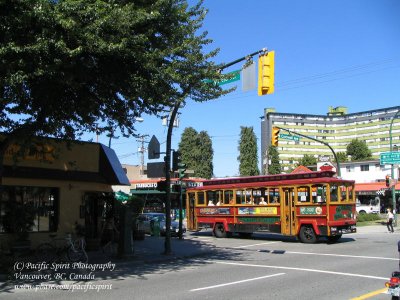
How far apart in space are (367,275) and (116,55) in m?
8.26

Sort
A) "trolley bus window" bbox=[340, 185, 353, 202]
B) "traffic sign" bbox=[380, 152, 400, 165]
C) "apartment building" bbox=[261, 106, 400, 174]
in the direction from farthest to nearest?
"apartment building" bbox=[261, 106, 400, 174]
"traffic sign" bbox=[380, 152, 400, 165]
"trolley bus window" bbox=[340, 185, 353, 202]

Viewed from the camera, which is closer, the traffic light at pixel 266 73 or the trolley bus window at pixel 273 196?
the traffic light at pixel 266 73

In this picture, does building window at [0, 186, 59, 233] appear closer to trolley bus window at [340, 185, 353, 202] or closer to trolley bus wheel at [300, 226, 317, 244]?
trolley bus wheel at [300, 226, 317, 244]

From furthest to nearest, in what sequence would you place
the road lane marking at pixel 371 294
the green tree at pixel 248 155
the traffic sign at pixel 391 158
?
the green tree at pixel 248 155 → the traffic sign at pixel 391 158 → the road lane marking at pixel 371 294

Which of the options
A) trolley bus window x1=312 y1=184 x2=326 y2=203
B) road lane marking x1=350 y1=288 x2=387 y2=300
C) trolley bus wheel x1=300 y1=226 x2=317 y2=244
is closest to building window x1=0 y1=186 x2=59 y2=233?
trolley bus wheel x1=300 y1=226 x2=317 y2=244

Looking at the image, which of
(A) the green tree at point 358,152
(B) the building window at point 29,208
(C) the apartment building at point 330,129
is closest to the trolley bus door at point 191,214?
(B) the building window at point 29,208

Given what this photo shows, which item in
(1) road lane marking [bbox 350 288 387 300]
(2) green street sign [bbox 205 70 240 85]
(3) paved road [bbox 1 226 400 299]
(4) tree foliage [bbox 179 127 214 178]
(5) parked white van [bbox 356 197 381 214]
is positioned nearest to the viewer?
(1) road lane marking [bbox 350 288 387 300]

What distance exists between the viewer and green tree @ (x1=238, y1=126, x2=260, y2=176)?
10012 cm

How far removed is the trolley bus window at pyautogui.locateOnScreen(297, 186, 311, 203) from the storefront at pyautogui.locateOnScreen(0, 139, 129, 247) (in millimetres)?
8115

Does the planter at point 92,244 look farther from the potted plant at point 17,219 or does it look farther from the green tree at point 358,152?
the green tree at point 358,152

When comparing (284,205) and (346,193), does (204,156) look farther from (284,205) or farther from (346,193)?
(346,193)

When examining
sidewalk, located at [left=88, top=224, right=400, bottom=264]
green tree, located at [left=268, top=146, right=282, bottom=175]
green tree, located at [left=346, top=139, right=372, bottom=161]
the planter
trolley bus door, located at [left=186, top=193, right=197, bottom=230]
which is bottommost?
sidewalk, located at [left=88, top=224, right=400, bottom=264]

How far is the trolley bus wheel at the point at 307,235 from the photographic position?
21625 millimetres

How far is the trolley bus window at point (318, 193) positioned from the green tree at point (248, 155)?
78.4 metres
